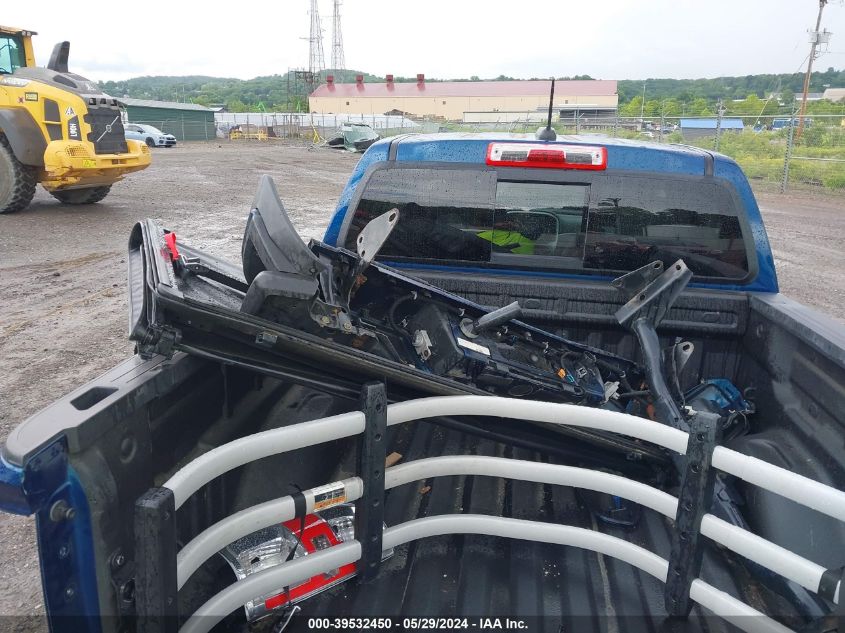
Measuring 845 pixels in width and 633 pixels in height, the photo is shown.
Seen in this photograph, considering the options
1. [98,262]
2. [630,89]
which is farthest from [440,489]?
[630,89]

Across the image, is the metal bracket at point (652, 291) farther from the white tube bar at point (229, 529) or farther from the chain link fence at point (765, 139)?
the chain link fence at point (765, 139)

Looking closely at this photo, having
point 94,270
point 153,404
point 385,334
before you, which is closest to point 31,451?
point 153,404

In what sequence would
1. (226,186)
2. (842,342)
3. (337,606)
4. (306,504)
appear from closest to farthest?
(306,504)
(337,606)
(842,342)
(226,186)

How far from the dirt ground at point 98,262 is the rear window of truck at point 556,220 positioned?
98.3 inches

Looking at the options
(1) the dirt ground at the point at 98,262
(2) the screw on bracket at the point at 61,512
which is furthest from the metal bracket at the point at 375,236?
Result: (1) the dirt ground at the point at 98,262

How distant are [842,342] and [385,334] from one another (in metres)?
1.61

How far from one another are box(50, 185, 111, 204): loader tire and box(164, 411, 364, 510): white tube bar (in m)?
14.3

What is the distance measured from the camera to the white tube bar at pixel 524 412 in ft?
6.56

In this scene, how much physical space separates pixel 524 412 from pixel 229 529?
94 centimetres

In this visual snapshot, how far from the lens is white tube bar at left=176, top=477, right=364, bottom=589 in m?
1.62

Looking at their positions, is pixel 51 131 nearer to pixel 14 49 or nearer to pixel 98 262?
pixel 14 49

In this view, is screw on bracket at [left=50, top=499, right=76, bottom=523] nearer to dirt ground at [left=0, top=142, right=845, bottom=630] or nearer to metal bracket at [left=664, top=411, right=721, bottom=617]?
metal bracket at [left=664, top=411, right=721, bottom=617]

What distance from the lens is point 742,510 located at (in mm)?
2451

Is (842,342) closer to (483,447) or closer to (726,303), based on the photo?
(726,303)
